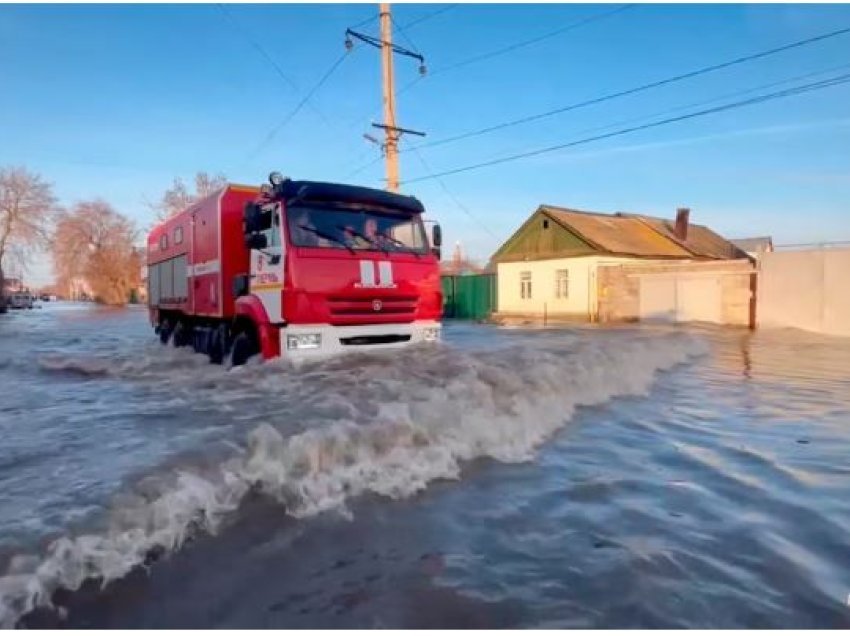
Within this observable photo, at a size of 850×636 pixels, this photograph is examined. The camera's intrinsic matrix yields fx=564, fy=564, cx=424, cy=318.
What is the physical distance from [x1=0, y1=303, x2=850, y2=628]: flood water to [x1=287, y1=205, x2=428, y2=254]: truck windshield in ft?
5.44

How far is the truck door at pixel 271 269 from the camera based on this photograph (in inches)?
277

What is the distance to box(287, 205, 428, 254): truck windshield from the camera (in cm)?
715

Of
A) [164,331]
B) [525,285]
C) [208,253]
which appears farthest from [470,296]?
[208,253]

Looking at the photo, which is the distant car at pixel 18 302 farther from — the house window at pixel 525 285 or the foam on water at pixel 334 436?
the foam on water at pixel 334 436

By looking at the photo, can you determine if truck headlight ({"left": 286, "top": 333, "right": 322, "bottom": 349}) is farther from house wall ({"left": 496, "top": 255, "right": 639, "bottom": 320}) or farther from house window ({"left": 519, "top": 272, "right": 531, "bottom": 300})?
house window ({"left": 519, "top": 272, "right": 531, "bottom": 300})

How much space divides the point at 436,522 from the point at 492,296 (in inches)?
1229

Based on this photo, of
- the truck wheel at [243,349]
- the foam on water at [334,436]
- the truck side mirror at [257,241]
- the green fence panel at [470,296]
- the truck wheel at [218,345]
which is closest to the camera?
the foam on water at [334,436]

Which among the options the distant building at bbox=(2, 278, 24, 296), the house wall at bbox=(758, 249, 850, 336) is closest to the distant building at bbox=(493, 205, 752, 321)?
the house wall at bbox=(758, 249, 850, 336)

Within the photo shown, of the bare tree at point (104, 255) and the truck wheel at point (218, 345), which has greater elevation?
the bare tree at point (104, 255)

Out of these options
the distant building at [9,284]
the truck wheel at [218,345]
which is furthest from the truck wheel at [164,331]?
the distant building at [9,284]

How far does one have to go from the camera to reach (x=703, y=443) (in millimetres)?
5145

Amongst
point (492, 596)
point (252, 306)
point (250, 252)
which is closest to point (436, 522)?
point (492, 596)

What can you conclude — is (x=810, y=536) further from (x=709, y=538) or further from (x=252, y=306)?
(x=252, y=306)

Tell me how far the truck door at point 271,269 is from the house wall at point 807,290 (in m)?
21.2
